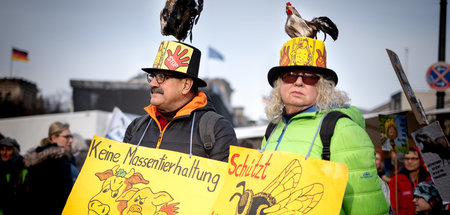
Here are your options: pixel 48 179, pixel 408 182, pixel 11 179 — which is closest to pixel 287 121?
pixel 48 179

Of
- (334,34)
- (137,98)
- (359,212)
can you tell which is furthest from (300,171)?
(137,98)

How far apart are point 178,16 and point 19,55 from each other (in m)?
26.8

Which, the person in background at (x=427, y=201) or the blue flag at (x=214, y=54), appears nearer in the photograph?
the person in background at (x=427, y=201)

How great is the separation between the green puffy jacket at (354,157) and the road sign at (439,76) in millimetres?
5967

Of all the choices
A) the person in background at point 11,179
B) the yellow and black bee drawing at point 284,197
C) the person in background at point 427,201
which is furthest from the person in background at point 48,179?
the person in background at point 427,201

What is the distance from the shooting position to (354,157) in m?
1.80

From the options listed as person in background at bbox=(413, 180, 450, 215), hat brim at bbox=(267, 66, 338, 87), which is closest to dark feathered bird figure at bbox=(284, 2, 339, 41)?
hat brim at bbox=(267, 66, 338, 87)

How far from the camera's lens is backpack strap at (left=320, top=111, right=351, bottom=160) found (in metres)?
1.88

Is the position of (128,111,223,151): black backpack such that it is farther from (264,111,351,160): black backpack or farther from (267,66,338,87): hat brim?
(264,111,351,160): black backpack

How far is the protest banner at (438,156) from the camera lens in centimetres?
305

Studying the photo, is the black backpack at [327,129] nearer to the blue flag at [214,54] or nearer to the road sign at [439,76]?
the road sign at [439,76]

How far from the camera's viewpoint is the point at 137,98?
22719mm

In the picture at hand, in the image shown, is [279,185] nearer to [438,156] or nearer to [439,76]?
[438,156]

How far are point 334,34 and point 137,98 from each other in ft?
69.8
